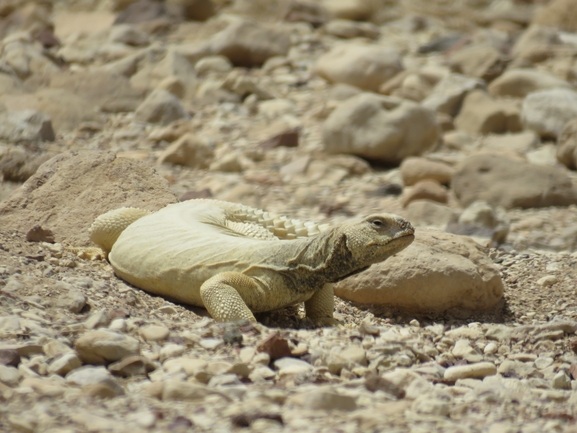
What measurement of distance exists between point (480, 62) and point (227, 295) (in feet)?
38.2

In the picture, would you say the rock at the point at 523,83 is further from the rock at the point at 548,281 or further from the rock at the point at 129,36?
the rock at the point at 548,281

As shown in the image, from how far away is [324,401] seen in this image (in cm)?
356

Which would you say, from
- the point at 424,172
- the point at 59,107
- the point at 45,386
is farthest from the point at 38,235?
the point at 59,107

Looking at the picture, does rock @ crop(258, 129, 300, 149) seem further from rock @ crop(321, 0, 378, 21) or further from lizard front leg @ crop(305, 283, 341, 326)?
rock @ crop(321, 0, 378, 21)

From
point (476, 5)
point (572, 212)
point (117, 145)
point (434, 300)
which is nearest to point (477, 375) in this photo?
point (434, 300)

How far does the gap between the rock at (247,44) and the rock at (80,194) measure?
8.83 m

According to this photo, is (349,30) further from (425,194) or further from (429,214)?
(429,214)

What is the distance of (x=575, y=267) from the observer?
6734 millimetres

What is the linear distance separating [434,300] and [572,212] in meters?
4.49

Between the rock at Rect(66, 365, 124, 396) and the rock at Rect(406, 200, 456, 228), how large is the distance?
6002 millimetres

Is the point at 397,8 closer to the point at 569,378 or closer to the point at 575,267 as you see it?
the point at 575,267

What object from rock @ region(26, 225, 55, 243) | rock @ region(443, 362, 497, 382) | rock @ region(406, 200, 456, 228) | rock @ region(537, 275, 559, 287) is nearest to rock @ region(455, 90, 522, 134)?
rock @ region(406, 200, 456, 228)

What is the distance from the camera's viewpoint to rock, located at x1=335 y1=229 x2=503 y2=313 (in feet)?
19.4

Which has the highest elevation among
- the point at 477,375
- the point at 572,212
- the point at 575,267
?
the point at 477,375
